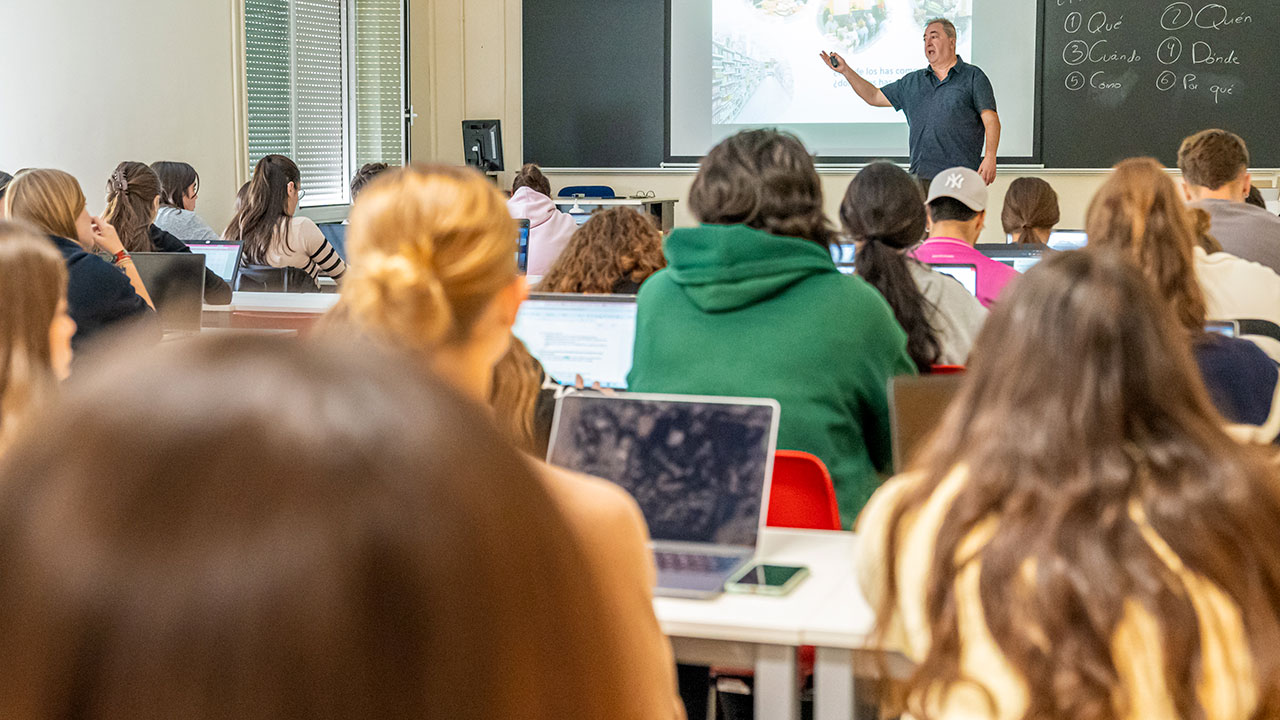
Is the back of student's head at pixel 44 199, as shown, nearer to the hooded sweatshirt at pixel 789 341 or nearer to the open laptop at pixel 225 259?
the open laptop at pixel 225 259

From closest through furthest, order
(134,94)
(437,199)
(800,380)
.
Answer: (437,199)
(800,380)
(134,94)

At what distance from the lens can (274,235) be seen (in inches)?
207

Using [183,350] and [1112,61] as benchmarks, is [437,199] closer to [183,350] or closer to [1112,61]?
[183,350]

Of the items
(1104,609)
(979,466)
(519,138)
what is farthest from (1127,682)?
(519,138)

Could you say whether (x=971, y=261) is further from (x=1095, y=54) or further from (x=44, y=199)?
(x=1095, y=54)

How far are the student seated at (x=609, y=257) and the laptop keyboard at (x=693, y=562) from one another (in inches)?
61.4

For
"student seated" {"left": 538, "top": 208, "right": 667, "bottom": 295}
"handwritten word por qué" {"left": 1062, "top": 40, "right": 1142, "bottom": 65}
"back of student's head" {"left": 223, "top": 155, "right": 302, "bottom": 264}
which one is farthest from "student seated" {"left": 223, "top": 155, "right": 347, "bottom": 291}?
"handwritten word por qué" {"left": 1062, "top": 40, "right": 1142, "bottom": 65}

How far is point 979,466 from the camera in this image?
1309mm

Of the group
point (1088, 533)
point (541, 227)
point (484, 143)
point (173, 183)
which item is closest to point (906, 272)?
point (1088, 533)

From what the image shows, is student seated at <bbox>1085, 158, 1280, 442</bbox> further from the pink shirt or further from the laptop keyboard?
the laptop keyboard

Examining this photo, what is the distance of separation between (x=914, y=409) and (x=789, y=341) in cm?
33

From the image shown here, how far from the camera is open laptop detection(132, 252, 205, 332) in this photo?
4301 mm

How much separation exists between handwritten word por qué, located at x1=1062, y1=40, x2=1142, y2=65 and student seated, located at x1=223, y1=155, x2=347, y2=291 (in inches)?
209

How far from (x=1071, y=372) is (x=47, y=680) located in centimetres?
112
